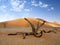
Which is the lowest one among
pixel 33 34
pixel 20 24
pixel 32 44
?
pixel 20 24

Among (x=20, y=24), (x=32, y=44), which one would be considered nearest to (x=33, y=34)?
(x=32, y=44)

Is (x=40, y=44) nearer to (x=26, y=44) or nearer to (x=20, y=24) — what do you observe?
(x=26, y=44)

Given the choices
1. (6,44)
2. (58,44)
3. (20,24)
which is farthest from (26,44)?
(20,24)

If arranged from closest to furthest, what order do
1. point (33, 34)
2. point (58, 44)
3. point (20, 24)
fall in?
point (58, 44), point (33, 34), point (20, 24)

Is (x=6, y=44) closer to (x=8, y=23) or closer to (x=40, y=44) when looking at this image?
(x=40, y=44)

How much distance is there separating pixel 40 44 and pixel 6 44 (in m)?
1.77

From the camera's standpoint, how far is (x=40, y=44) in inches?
366

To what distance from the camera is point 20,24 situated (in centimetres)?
4659

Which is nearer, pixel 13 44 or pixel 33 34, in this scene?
pixel 13 44

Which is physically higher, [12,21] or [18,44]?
[18,44]

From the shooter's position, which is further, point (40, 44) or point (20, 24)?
point (20, 24)

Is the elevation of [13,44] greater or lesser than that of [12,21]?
greater

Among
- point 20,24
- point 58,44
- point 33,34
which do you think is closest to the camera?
point 58,44

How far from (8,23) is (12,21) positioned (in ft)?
6.42
